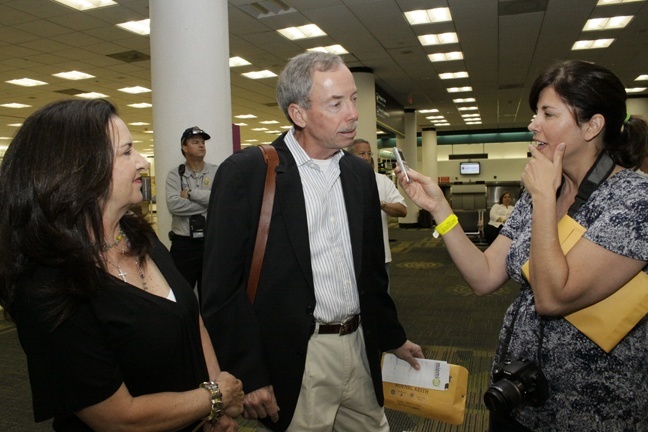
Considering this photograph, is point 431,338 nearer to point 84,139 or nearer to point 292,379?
point 292,379

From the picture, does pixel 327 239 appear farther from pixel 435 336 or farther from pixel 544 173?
pixel 435 336

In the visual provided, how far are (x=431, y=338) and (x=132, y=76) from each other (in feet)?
28.4

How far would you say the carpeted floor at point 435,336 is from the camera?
124 inches

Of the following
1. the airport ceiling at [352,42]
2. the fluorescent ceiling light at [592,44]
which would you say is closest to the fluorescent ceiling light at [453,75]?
the airport ceiling at [352,42]

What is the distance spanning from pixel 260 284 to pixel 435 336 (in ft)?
11.3

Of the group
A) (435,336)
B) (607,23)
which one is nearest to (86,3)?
(435,336)

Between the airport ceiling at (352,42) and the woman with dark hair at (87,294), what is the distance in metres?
5.81

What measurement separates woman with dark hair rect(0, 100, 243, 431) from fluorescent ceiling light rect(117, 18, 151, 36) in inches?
259

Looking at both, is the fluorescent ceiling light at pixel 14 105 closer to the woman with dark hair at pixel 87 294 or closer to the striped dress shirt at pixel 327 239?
the striped dress shirt at pixel 327 239

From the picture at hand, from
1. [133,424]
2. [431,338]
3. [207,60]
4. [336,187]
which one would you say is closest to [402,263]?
[431,338]

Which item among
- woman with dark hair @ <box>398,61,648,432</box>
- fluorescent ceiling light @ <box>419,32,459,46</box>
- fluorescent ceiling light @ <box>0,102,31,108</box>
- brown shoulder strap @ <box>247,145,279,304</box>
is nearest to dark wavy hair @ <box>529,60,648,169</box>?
woman with dark hair @ <box>398,61,648,432</box>

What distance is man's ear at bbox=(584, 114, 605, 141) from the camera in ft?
4.58

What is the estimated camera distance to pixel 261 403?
1539 millimetres

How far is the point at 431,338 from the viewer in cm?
465
